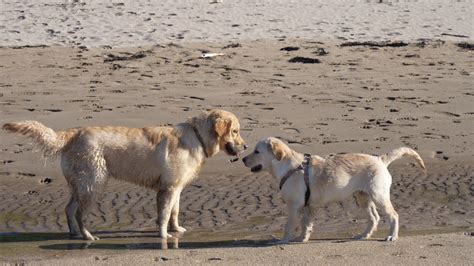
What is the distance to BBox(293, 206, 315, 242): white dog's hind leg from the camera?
27.6 feet

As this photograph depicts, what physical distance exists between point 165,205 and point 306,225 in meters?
1.36

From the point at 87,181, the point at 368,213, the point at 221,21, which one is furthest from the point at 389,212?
the point at 221,21

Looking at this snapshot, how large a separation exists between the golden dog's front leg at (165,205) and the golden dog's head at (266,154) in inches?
30.5

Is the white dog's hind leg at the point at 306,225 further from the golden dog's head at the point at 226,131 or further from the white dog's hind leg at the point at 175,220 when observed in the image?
the white dog's hind leg at the point at 175,220

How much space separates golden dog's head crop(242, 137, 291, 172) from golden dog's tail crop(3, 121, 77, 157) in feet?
5.65

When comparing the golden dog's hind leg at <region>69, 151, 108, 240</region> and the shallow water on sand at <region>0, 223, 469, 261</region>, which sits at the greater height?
the golden dog's hind leg at <region>69, 151, 108, 240</region>

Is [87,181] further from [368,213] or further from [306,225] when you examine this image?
[368,213]

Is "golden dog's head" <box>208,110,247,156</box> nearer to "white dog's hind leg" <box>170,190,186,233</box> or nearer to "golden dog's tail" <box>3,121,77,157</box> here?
"white dog's hind leg" <box>170,190,186,233</box>

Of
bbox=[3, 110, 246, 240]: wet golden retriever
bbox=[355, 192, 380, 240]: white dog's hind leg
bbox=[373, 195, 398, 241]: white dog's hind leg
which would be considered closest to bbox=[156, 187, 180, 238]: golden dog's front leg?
bbox=[3, 110, 246, 240]: wet golden retriever

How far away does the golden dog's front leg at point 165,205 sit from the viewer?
885cm

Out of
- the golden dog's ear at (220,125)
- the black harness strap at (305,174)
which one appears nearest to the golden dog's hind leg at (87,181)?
the golden dog's ear at (220,125)

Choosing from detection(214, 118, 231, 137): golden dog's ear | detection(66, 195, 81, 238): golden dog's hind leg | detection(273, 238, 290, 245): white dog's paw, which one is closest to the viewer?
detection(273, 238, 290, 245): white dog's paw

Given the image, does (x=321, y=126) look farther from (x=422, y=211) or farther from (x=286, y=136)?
(x=422, y=211)

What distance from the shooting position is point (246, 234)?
8.98 m
